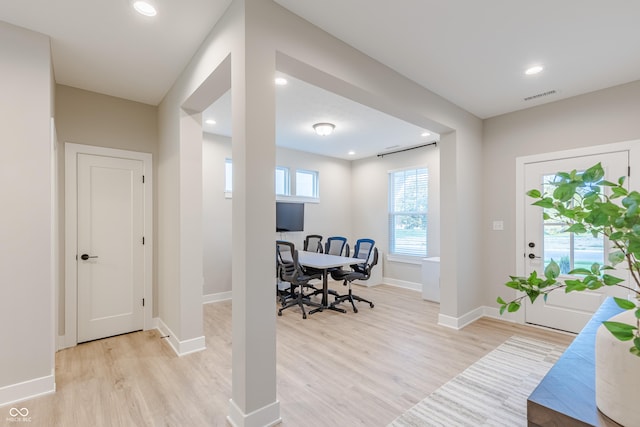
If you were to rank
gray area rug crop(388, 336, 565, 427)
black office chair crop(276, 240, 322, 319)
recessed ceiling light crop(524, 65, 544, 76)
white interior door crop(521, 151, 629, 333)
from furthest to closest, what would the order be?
black office chair crop(276, 240, 322, 319) → white interior door crop(521, 151, 629, 333) → recessed ceiling light crop(524, 65, 544, 76) → gray area rug crop(388, 336, 565, 427)

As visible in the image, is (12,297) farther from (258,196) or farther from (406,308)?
(406,308)

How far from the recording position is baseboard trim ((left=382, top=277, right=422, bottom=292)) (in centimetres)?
577

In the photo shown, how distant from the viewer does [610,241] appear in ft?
1.95

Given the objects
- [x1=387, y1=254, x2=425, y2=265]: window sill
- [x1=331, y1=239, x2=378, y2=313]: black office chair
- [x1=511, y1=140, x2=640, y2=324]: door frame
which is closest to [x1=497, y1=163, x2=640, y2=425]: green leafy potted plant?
[x1=511, y1=140, x2=640, y2=324]: door frame

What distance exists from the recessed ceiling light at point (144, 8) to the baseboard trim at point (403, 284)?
5490 mm

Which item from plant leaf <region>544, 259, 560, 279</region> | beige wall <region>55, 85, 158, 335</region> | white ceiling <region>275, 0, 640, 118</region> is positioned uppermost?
white ceiling <region>275, 0, 640, 118</region>

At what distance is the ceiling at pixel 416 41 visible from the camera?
208 cm

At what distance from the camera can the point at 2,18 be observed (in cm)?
217

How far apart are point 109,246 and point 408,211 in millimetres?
4956

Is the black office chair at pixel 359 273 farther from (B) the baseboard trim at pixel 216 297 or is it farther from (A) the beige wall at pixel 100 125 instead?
(A) the beige wall at pixel 100 125

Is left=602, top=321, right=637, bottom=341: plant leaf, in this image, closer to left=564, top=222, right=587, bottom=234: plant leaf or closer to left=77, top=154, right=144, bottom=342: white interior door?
left=564, top=222, right=587, bottom=234: plant leaf

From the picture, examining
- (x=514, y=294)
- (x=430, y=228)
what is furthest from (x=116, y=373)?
(x=430, y=228)

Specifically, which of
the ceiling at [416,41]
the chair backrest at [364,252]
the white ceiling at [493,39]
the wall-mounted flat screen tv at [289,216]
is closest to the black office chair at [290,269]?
the chair backrest at [364,252]

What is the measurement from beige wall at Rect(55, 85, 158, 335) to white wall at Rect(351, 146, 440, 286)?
435 centimetres
